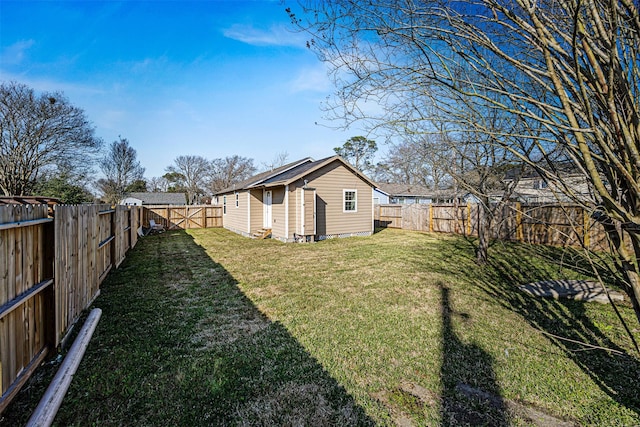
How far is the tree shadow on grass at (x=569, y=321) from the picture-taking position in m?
2.60

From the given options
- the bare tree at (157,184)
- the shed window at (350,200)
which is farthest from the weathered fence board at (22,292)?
the bare tree at (157,184)

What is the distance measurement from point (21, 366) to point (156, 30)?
372 inches

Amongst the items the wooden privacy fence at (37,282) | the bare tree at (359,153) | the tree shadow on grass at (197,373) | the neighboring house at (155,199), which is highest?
the bare tree at (359,153)

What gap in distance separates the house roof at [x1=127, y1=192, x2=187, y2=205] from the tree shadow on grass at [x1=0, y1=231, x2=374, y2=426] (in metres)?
35.8

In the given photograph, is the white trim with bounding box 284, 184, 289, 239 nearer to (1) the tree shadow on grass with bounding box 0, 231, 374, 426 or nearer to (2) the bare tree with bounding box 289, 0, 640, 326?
(1) the tree shadow on grass with bounding box 0, 231, 374, 426

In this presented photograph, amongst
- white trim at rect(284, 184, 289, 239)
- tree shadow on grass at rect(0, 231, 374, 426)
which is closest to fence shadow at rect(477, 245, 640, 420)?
tree shadow on grass at rect(0, 231, 374, 426)

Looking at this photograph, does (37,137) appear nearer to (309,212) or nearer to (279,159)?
(309,212)

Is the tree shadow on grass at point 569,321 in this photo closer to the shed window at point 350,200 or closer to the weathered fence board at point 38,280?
the weathered fence board at point 38,280

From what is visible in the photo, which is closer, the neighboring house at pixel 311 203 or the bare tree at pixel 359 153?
the neighboring house at pixel 311 203

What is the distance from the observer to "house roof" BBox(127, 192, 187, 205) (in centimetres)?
3641

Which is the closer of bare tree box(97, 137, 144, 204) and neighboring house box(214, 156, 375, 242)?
neighboring house box(214, 156, 375, 242)

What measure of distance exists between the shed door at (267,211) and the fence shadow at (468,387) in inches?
426

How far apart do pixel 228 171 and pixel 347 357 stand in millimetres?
38961

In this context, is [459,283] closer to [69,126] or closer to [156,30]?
[156,30]
